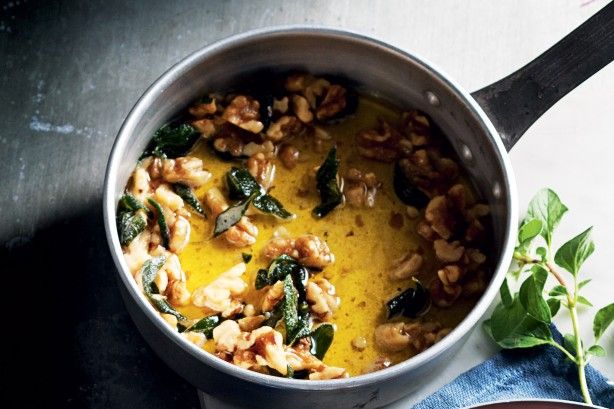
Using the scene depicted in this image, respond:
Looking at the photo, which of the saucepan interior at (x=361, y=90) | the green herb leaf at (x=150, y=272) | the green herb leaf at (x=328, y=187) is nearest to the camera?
the saucepan interior at (x=361, y=90)

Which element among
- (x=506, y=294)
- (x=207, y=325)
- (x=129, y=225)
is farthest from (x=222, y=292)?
(x=506, y=294)

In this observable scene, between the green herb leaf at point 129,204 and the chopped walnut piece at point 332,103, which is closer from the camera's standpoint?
the green herb leaf at point 129,204

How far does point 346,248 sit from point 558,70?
13.7 inches

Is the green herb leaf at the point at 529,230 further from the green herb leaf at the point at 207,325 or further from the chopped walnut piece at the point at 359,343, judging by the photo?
the green herb leaf at the point at 207,325

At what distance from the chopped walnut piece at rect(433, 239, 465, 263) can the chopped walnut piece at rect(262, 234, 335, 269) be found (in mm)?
135

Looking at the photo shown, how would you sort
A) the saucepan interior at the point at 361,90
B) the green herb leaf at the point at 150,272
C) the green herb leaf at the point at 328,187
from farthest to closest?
the green herb leaf at the point at 328,187
the green herb leaf at the point at 150,272
the saucepan interior at the point at 361,90

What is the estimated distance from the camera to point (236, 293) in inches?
53.1

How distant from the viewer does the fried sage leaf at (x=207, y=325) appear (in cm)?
131

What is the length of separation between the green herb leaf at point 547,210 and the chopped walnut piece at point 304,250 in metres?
0.27

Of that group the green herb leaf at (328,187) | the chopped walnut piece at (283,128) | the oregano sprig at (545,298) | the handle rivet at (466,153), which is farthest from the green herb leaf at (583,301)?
the chopped walnut piece at (283,128)

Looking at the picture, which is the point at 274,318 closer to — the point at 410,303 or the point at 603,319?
the point at 410,303

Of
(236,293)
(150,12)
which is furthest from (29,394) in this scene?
(150,12)

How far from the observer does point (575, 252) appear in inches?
53.8

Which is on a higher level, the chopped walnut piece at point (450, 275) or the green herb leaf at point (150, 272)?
the chopped walnut piece at point (450, 275)
